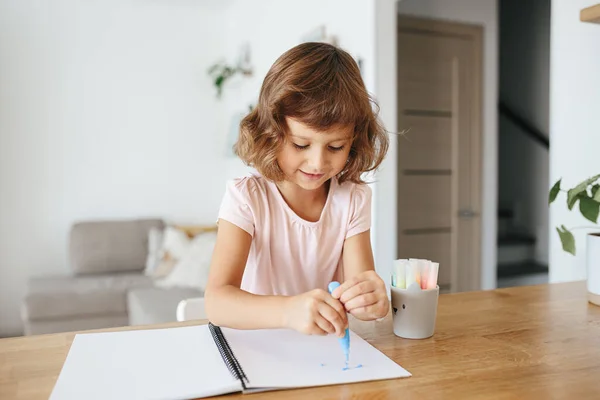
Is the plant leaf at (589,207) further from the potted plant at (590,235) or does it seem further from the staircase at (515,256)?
the staircase at (515,256)

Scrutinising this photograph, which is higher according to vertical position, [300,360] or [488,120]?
[488,120]

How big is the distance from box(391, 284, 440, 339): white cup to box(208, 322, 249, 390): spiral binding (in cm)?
30

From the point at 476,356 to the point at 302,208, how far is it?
20.1 inches

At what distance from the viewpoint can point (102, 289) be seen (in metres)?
3.54

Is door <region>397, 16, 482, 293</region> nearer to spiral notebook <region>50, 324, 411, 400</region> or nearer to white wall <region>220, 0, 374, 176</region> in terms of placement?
white wall <region>220, 0, 374, 176</region>

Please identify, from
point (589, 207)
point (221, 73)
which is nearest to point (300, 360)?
point (589, 207)

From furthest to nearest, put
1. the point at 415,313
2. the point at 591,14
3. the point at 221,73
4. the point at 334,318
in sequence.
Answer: the point at 221,73
the point at 591,14
the point at 415,313
the point at 334,318

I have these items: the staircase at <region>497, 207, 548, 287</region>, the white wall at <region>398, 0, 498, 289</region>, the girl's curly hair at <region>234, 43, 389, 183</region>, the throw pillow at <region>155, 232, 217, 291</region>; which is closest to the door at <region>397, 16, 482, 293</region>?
the white wall at <region>398, 0, 498, 289</region>

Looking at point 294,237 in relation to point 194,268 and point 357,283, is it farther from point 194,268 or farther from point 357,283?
point 194,268

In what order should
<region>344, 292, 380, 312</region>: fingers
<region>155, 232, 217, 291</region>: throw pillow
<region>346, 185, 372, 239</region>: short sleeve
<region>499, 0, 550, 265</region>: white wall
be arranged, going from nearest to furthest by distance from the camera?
<region>344, 292, 380, 312</region>: fingers
<region>346, 185, 372, 239</region>: short sleeve
<region>155, 232, 217, 291</region>: throw pillow
<region>499, 0, 550, 265</region>: white wall

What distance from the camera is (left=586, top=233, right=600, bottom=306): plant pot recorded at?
1133 mm

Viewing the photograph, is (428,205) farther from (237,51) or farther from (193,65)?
(193,65)

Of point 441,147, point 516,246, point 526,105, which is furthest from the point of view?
point 526,105

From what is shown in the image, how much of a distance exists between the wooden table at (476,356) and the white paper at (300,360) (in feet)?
0.07
